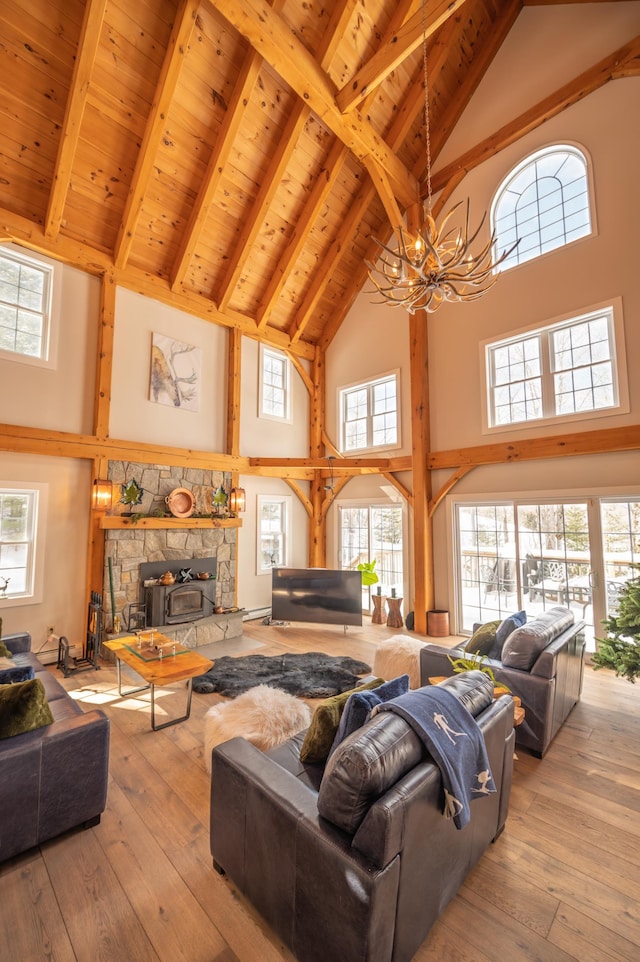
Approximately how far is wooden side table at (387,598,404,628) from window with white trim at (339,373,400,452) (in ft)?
8.80

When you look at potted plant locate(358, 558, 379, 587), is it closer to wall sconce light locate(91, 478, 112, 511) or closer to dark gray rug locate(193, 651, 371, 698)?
dark gray rug locate(193, 651, 371, 698)

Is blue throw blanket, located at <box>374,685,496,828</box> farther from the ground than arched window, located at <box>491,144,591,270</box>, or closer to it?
closer to it

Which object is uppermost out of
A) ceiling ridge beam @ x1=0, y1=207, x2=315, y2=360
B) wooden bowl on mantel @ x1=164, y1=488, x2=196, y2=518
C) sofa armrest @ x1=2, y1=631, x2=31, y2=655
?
ceiling ridge beam @ x1=0, y1=207, x2=315, y2=360

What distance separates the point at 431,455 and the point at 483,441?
2.77 ft

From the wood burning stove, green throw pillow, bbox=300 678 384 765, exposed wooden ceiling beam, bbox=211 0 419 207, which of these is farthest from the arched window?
the wood burning stove

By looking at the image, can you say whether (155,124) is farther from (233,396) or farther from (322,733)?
(322,733)

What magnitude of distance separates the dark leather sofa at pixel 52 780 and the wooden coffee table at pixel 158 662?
2.79 ft

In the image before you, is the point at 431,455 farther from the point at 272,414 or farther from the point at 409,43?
the point at 409,43

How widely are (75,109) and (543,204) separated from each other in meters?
6.00

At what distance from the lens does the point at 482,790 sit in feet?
6.17

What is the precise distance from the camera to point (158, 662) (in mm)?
3771

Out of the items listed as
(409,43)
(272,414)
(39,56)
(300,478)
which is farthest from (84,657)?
(409,43)

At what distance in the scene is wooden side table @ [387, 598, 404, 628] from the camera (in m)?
6.86

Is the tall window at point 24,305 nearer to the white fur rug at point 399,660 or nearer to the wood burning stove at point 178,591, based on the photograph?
the wood burning stove at point 178,591
